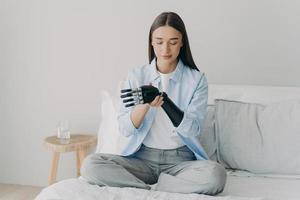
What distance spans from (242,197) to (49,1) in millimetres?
1734

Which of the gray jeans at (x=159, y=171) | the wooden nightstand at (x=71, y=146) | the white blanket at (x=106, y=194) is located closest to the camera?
the white blanket at (x=106, y=194)

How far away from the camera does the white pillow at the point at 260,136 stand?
2.06m

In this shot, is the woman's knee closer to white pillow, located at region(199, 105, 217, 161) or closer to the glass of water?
white pillow, located at region(199, 105, 217, 161)

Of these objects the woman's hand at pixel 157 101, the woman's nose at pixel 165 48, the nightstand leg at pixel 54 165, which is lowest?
A: the nightstand leg at pixel 54 165

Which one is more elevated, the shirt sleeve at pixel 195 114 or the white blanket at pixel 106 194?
the shirt sleeve at pixel 195 114

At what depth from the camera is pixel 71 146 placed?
A: 2.53 metres

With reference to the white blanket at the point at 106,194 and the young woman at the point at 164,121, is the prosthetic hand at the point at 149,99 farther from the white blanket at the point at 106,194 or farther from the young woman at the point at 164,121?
the white blanket at the point at 106,194

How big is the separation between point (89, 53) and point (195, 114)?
1049 millimetres

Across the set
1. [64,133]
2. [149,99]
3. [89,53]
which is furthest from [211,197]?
[89,53]

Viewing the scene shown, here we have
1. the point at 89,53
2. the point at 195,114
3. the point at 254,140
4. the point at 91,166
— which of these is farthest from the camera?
the point at 89,53

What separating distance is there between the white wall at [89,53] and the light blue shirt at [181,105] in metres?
0.60

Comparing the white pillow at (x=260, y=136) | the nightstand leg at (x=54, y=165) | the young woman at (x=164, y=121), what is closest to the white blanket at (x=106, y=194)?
the young woman at (x=164, y=121)

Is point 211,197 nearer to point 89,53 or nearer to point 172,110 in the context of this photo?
point 172,110

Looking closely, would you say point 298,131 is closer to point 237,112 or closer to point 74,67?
point 237,112
